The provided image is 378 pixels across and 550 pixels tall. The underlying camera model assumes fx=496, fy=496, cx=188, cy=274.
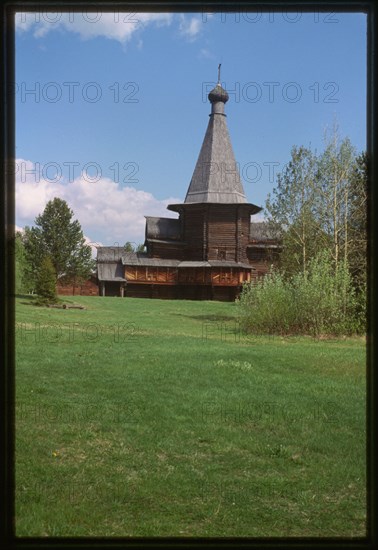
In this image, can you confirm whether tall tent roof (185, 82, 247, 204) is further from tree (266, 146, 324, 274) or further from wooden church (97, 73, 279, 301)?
tree (266, 146, 324, 274)

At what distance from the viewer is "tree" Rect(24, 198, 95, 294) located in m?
12.3

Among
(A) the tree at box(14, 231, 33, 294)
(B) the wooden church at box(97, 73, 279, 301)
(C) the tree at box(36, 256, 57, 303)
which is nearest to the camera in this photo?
(A) the tree at box(14, 231, 33, 294)

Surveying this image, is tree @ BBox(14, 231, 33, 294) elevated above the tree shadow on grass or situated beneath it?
elevated above

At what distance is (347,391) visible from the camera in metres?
7.58

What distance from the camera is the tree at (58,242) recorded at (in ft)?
40.4

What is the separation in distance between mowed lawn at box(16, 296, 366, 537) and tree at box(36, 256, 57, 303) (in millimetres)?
2860

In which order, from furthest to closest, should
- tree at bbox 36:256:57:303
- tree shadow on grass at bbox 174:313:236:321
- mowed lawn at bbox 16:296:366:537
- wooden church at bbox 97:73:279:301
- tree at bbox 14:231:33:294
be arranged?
wooden church at bbox 97:73:279:301, tree shadow on grass at bbox 174:313:236:321, tree at bbox 36:256:57:303, tree at bbox 14:231:33:294, mowed lawn at bbox 16:296:366:537

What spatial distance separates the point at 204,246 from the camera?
32594 mm

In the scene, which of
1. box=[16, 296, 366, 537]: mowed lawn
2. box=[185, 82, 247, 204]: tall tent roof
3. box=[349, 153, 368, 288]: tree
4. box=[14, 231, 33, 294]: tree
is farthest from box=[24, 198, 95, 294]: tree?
box=[185, 82, 247, 204]: tall tent roof

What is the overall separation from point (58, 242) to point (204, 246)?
813 inches

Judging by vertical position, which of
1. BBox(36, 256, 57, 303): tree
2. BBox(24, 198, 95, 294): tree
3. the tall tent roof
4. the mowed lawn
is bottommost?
the mowed lawn

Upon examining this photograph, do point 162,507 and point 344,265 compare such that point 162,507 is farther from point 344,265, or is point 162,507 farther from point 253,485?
point 344,265
